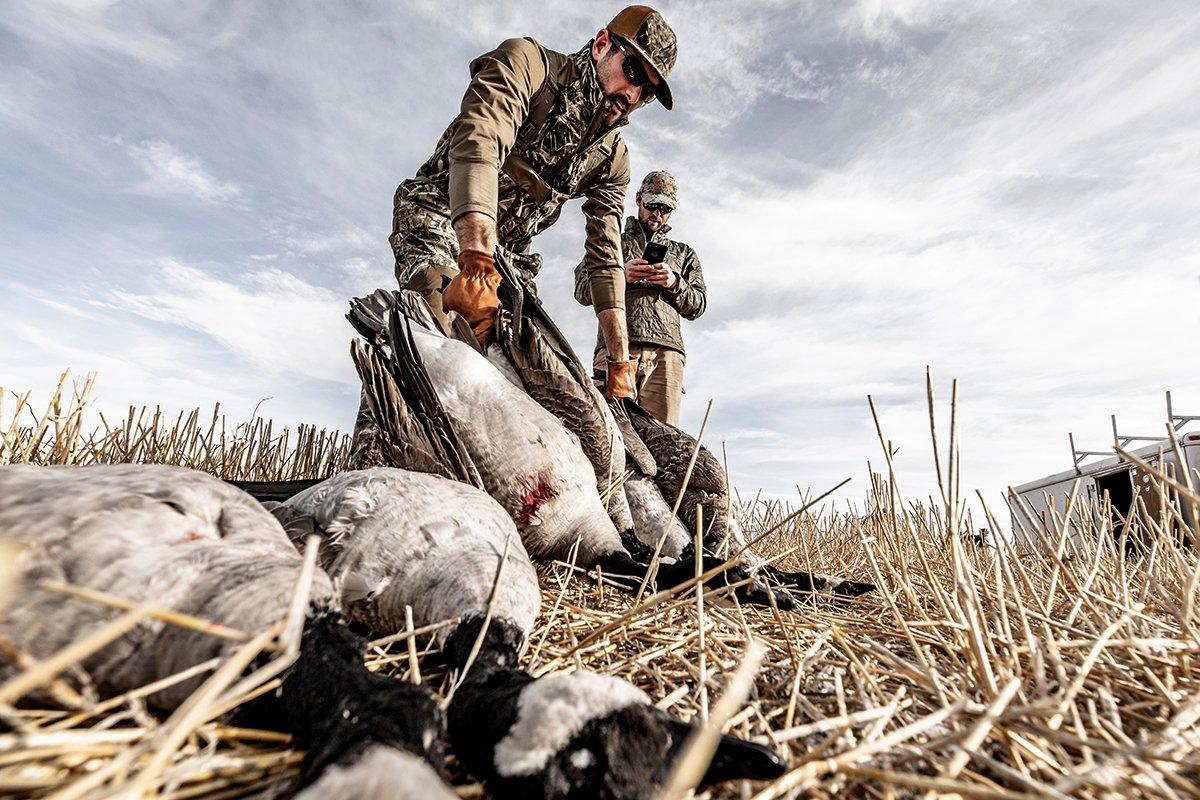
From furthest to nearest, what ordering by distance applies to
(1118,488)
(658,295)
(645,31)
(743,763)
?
(1118,488) < (658,295) < (645,31) < (743,763)

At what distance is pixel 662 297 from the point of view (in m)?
7.34

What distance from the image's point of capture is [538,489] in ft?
8.79

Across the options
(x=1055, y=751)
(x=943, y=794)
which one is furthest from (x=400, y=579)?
(x=1055, y=751)

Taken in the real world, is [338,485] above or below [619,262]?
below

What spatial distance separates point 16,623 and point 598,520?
2.13m

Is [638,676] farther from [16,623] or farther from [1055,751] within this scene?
[16,623]

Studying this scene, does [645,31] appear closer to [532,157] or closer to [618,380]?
[532,157]

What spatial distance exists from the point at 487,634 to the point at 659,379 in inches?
238

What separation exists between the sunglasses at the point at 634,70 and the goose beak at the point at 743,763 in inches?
176

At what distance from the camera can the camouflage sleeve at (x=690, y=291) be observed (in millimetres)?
7480

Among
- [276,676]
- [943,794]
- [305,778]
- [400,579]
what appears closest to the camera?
[305,778]

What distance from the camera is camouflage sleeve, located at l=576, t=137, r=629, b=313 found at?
5320 mm

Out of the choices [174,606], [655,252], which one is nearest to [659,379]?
[655,252]

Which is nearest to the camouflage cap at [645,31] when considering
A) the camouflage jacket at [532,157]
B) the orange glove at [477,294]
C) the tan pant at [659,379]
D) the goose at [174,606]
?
the camouflage jacket at [532,157]
